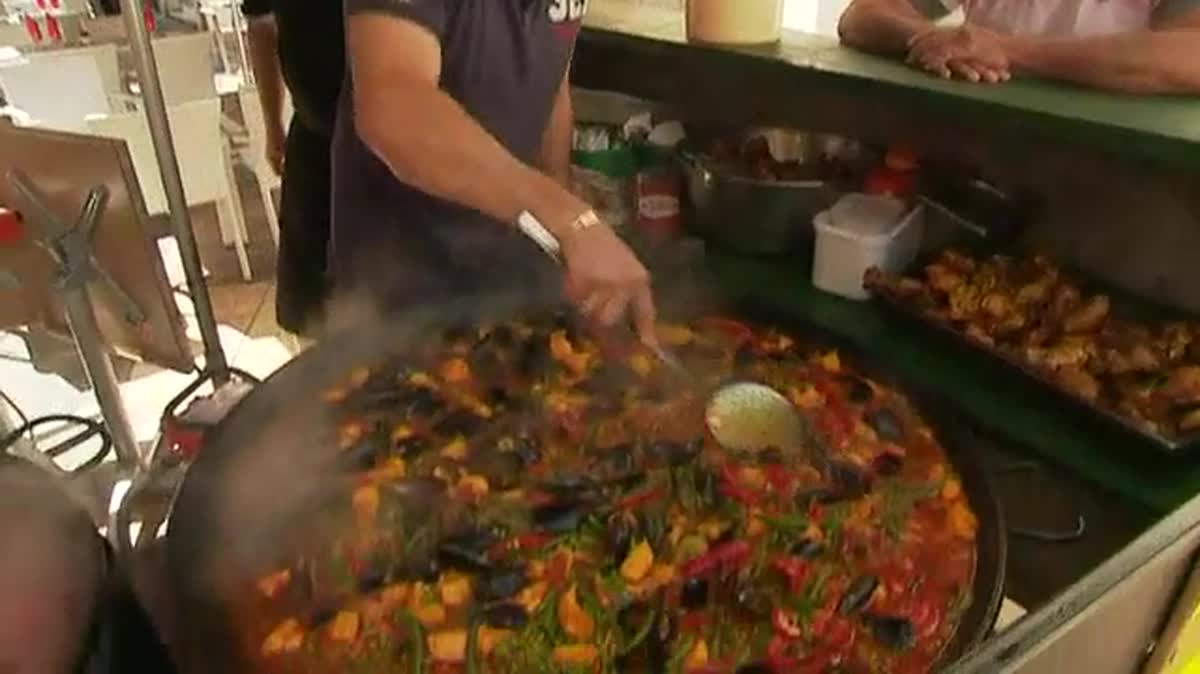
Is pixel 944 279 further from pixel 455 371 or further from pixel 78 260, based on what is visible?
pixel 78 260

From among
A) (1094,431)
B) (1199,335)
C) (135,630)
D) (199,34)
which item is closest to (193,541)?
(135,630)

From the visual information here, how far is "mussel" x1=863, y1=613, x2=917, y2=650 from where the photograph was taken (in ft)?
3.40

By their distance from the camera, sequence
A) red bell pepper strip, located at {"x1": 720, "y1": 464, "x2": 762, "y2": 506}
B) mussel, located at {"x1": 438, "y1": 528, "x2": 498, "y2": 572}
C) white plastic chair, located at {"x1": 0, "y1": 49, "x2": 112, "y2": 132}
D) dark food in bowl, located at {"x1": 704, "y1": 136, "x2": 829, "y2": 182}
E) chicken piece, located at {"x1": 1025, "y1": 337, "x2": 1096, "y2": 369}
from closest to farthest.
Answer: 1. mussel, located at {"x1": 438, "y1": 528, "x2": 498, "y2": 572}
2. red bell pepper strip, located at {"x1": 720, "y1": 464, "x2": 762, "y2": 506}
3. chicken piece, located at {"x1": 1025, "y1": 337, "x2": 1096, "y2": 369}
4. dark food in bowl, located at {"x1": 704, "y1": 136, "x2": 829, "y2": 182}
5. white plastic chair, located at {"x1": 0, "y1": 49, "x2": 112, "y2": 132}

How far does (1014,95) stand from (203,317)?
1218mm

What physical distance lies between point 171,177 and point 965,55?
45.1 inches

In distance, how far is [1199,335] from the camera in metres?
1.45

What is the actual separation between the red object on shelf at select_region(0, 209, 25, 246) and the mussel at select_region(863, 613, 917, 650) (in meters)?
1.29

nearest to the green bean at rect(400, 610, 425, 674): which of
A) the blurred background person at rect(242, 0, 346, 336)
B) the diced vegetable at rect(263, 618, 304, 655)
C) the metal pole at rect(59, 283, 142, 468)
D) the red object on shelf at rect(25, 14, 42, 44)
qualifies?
the diced vegetable at rect(263, 618, 304, 655)

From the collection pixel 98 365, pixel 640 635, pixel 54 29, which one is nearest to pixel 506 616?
pixel 640 635

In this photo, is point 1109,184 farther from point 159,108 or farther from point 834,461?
point 159,108

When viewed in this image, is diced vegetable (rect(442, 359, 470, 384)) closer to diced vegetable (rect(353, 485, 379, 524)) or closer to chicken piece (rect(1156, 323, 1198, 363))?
diced vegetable (rect(353, 485, 379, 524))

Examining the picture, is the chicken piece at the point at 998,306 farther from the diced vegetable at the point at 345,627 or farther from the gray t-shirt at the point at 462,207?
the diced vegetable at the point at 345,627

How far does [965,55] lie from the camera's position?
5.02 ft

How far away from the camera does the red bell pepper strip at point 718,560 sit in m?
1.12
